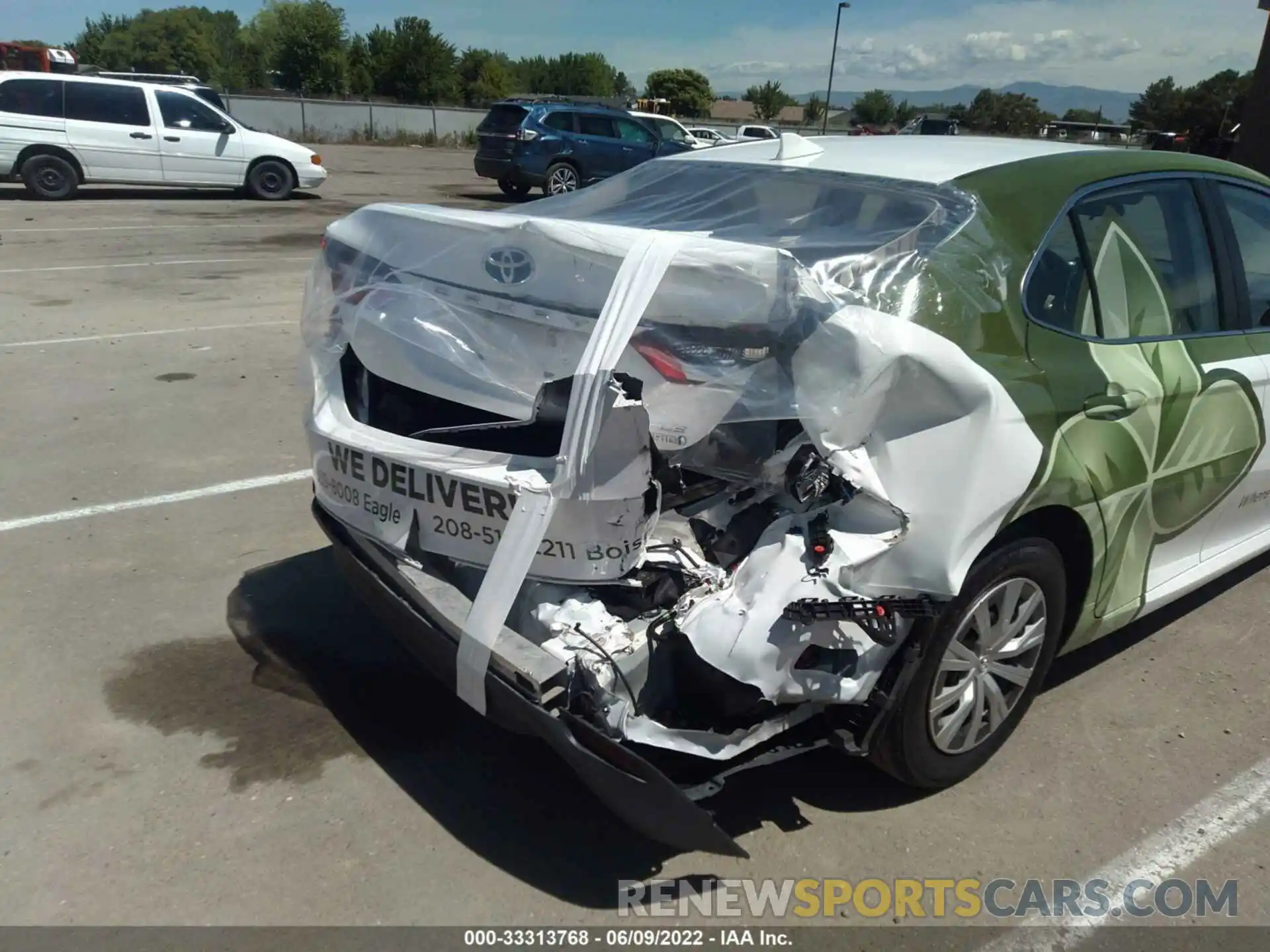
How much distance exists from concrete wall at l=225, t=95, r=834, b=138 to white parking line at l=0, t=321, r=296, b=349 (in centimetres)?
3126

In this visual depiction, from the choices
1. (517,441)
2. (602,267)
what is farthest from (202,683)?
(602,267)

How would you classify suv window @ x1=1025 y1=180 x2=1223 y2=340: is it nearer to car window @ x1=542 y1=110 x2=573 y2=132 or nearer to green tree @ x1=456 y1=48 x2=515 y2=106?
car window @ x1=542 y1=110 x2=573 y2=132

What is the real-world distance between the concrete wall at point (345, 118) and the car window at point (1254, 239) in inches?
1378

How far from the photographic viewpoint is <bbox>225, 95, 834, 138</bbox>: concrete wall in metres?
39.4

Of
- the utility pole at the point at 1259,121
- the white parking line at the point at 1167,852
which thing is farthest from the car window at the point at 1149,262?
the utility pole at the point at 1259,121

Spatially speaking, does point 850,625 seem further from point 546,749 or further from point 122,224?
point 122,224

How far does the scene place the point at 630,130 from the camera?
63.9 ft

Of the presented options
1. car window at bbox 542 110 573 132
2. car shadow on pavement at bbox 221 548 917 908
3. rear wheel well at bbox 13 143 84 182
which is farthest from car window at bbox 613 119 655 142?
car shadow on pavement at bbox 221 548 917 908

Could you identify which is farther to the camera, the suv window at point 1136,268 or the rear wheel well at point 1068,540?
the suv window at point 1136,268

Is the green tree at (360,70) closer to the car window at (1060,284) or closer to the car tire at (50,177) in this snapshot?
the car tire at (50,177)

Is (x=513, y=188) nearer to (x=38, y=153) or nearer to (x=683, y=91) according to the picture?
(x=38, y=153)

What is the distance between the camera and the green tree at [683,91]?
8194 cm

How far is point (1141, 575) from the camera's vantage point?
3295 mm

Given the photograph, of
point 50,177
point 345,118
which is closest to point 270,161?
point 50,177
